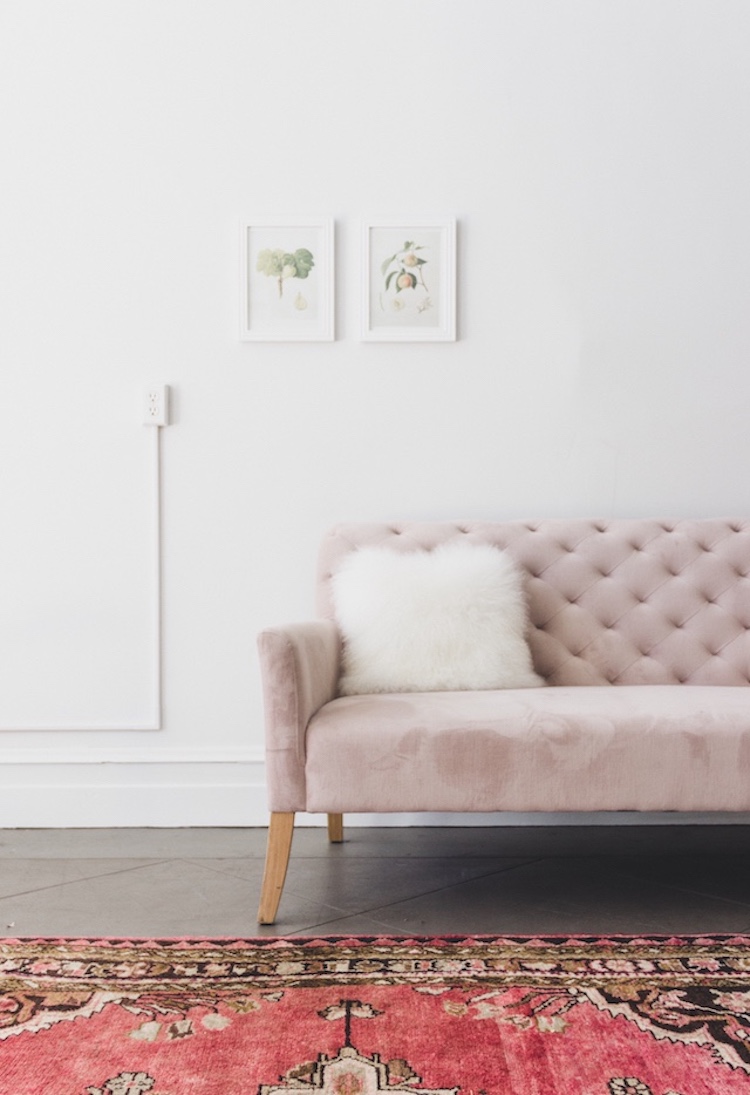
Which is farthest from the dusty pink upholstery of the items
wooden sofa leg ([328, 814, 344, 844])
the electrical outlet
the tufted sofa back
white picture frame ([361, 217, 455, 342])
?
white picture frame ([361, 217, 455, 342])

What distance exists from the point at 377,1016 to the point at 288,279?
6.70 feet

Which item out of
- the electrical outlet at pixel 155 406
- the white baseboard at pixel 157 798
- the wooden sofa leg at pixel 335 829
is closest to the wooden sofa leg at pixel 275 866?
the wooden sofa leg at pixel 335 829

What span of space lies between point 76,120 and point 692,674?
7.65 feet

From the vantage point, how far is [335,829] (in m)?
2.61

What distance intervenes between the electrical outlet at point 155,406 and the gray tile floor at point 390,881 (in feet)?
3.83

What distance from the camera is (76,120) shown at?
9.34 ft

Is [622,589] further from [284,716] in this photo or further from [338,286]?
[338,286]

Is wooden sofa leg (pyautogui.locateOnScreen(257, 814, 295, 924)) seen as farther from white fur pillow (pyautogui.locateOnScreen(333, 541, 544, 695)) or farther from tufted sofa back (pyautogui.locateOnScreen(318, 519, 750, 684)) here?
tufted sofa back (pyautogui.locateOnScreen(318, 519, 750, 684))

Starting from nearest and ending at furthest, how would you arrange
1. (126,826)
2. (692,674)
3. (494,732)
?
(494,732)
(692,674)
(126,826)

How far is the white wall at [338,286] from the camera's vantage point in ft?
9.32

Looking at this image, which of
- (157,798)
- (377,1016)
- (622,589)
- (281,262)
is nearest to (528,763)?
(377,1016)

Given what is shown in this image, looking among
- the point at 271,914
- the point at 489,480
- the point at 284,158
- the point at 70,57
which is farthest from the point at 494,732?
the point at 70,57

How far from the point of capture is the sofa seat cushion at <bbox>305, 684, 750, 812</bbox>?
1.93 m

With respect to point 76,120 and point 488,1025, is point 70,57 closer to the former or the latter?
point 76,120
